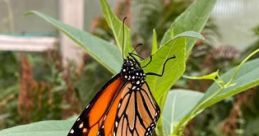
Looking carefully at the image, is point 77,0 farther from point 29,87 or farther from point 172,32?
point 172,32

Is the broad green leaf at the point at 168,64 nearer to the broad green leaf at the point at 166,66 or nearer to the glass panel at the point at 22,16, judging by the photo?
the broad green leaf at the point at 166,66

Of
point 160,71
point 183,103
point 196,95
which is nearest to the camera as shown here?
point 160,71

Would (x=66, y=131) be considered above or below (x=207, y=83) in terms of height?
below

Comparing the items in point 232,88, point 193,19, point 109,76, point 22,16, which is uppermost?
point 22,16

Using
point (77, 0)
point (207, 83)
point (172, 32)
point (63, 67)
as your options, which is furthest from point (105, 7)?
point (77, 0)

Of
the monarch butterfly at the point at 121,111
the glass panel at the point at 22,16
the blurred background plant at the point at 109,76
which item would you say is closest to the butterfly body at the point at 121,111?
the monarch butterfly at the point at 121,111

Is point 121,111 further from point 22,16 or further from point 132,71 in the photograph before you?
point 22,16

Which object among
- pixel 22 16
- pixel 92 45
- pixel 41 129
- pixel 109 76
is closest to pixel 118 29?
pixel 92 45
